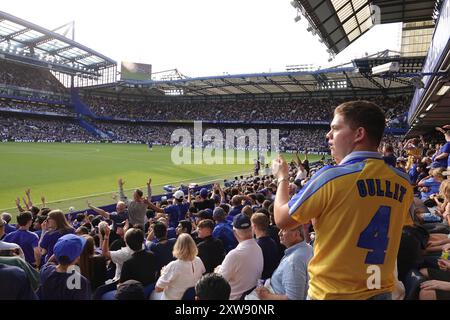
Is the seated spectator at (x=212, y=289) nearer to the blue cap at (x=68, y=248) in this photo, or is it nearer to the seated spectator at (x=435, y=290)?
the blue cap at (x=68, y=248)

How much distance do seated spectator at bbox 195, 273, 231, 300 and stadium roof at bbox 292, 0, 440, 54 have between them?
540 inches

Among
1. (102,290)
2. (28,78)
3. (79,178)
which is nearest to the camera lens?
(102,290)

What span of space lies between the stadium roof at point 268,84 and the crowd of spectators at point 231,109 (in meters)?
2.84

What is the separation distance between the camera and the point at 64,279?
3246mm

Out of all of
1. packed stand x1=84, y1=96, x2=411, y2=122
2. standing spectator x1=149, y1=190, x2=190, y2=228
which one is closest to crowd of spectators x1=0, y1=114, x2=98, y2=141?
packed stand x1=84, y1=96, x2=411, y2=122

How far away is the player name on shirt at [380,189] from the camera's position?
189 cm

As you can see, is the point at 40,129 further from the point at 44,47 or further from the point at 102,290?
the point at 102,290

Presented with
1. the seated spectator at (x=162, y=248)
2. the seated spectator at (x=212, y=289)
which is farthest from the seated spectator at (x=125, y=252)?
the seated spectator at (x=212, y=289)

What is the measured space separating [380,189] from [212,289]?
1395 millimetres

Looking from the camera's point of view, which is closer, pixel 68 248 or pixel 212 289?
pixel 212 289

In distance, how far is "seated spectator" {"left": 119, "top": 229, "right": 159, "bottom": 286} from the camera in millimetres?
3945

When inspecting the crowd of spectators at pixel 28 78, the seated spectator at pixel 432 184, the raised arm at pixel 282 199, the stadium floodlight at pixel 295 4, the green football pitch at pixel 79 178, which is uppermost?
the crowd of spectators at pixel 28 78

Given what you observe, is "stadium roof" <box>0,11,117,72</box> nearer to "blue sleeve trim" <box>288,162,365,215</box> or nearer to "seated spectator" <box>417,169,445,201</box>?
"seated spectator" <box>417,169,445,201</box>

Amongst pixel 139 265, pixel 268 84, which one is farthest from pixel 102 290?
pixel 268 84
